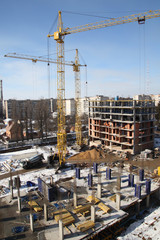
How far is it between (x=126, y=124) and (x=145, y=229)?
17.0 meters

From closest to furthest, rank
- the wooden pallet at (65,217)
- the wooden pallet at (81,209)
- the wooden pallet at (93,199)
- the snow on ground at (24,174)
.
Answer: the wooden pallet at (65,217)
the wooden pallet at (81,209)
the wooden pallet at (93,199)
the snow on ground at (24,174)

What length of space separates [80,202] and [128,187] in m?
5.12

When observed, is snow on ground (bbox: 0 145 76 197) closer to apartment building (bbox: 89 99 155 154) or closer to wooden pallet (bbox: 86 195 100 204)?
wooden pallet (bbox: 86 195 100 204)

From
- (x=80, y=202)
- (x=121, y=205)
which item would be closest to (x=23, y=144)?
(x=80, y=202)

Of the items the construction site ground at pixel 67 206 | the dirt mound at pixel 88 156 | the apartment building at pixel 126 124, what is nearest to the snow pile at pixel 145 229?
the construction site ground at pixel 67 206

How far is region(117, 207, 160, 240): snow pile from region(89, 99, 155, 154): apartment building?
13930 mm

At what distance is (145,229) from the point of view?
40.1 ft

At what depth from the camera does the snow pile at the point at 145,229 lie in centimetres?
1154

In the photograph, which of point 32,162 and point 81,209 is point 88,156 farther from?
point 81,209

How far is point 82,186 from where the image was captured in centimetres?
1680

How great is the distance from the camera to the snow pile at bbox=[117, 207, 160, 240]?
1154 cm

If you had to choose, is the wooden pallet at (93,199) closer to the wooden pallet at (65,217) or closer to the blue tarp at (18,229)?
the wooden pallet at (65,217)

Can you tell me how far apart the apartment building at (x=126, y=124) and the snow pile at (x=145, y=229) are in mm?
13930

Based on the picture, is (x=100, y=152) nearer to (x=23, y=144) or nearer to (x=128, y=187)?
(x=128, y=187)
